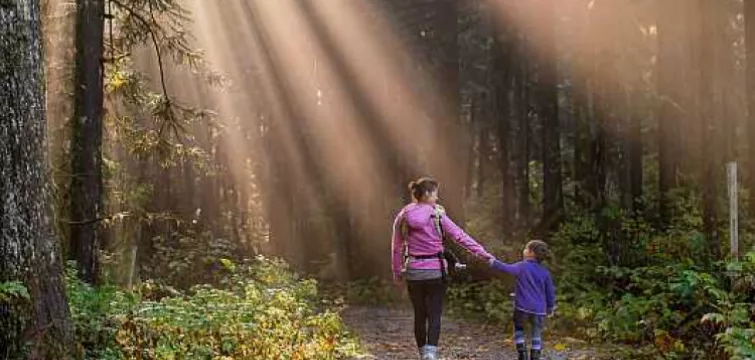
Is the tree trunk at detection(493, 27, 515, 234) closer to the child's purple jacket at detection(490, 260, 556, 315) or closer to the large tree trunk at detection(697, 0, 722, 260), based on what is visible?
the large tree trunk at detection(697, 0, 722, 260)

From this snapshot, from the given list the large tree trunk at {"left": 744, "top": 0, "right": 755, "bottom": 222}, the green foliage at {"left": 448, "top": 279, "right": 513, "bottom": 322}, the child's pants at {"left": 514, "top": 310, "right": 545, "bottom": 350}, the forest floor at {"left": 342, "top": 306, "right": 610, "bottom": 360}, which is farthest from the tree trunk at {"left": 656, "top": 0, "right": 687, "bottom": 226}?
the child's pants at {"left": 514, "top": 310, "right": 545, "bottom": 350}

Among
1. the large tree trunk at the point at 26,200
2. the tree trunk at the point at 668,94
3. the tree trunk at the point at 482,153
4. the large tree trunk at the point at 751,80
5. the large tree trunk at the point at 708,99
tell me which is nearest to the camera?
the large tree trunk at the point at 26,200

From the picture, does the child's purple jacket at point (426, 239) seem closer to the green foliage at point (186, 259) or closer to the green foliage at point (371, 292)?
the green foliage at point (371, 292)

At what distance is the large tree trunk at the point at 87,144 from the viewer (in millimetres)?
A: 12062

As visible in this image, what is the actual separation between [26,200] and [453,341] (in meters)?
8.14

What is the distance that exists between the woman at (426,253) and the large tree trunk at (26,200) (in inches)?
139

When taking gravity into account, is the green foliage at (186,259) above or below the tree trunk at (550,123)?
below

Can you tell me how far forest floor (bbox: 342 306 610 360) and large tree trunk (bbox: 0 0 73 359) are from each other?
15.6 feet

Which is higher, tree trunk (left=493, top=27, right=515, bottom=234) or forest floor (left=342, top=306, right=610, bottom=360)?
tree trunk (left=493, top=27, right=515, bottom=234)

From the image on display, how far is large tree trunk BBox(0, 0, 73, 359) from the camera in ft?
21.7

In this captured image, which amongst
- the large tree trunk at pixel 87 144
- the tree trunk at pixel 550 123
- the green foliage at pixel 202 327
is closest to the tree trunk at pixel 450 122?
the tree trunk at pixel 550 123

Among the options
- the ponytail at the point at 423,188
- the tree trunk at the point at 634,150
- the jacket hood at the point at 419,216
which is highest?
the tree trunk at the point at 634,150

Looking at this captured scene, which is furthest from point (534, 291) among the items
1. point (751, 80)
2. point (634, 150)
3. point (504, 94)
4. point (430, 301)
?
point (504, 94)

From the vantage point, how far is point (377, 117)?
81.5ft
